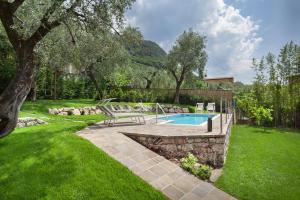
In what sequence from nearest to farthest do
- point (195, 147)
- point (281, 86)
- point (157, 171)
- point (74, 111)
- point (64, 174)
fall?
1. point (64, 174)
2. point (157, 171)
3. point (195, 147)
4. point (74, 111)
5. point (281, 86)

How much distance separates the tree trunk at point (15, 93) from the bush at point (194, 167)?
4.01 meters

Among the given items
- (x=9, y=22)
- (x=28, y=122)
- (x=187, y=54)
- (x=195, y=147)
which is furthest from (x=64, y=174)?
(x=187, y=54)

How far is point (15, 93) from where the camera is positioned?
4578 millimetres

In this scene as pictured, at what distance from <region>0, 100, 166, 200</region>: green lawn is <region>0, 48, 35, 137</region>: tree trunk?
98 centimetres

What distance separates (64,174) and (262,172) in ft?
16.6

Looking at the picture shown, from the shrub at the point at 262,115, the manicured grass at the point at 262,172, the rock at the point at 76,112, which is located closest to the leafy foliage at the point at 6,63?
the rock at the point at 76,112

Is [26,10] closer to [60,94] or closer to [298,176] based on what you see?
[298,176]

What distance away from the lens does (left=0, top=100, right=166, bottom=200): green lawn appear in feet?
14.5

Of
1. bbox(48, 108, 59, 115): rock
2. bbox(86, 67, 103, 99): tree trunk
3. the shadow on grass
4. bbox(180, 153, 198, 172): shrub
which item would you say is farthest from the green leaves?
the shadow on grass

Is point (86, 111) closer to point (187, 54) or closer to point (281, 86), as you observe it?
point (187, 54)

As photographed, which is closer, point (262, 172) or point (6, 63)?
point (262, 172)

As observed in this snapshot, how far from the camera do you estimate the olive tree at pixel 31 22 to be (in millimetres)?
4555

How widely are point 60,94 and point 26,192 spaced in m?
17.9

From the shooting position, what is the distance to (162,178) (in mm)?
5273
